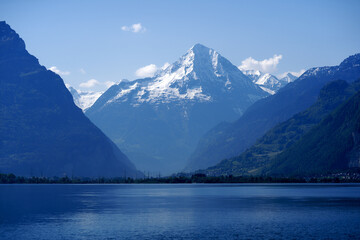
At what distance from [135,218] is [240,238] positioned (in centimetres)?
5341

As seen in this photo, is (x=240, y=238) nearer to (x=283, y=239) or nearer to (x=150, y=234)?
(x=283, y=239)

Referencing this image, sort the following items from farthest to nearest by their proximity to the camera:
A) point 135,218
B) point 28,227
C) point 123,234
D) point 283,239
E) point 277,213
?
point 277,213 < point 135,218 < point 28,227 < point 123,234 < point 283,239

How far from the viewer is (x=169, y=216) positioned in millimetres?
173250

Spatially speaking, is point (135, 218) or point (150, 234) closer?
point (150, 234)

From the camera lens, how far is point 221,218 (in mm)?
166375

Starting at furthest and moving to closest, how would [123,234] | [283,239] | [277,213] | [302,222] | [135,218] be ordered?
1. [277,213]
2. [135,218]
3. [302,222]
4. [123,234]
5. [283,239]

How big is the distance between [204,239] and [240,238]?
338 inches

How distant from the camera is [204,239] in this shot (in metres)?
121

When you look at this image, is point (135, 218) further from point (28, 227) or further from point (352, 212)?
point (352, 212)

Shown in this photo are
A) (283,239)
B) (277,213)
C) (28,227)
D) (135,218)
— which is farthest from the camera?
(277,213)

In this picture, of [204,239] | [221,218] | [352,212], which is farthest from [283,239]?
[352,212]

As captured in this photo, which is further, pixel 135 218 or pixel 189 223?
pixel 135 218

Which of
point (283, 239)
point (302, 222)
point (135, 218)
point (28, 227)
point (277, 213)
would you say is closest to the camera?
point (283, 239)

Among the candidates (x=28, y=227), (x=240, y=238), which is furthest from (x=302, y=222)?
(x=28, y=227)
